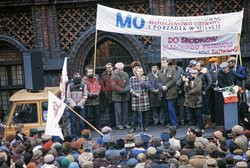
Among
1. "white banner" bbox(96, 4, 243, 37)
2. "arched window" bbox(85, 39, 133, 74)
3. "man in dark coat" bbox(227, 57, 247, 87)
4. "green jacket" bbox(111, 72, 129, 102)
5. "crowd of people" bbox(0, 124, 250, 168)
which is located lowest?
"crowd of people" bbox(0, 124, 250, 168)

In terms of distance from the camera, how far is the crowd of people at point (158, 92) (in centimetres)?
1594

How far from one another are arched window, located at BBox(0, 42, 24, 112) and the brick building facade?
0.15 metres

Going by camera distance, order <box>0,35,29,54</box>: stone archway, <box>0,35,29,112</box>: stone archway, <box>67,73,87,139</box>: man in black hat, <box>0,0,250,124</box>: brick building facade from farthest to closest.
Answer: <box>0,35,29,112</box>: stone archway → <box>0,35,29,54</box>: stone archway → <box>0,0,250,124</box>: brick building facade → <box>67,73,87,139</box>: man in black hat

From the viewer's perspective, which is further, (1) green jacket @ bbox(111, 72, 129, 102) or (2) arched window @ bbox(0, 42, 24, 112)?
(2) arched window @ bbox(0, 42, 24, 112)

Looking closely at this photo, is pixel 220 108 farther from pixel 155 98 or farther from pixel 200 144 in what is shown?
pixel 200 144

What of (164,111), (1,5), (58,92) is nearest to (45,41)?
(1,5)

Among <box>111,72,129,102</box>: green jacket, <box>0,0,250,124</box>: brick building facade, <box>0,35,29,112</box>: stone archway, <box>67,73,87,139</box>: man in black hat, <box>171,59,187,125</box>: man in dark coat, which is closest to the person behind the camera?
<box>67,73,87,139</box>: man in black hat

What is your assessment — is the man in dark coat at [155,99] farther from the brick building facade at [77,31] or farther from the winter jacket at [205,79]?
the brick building facade at [77,31]

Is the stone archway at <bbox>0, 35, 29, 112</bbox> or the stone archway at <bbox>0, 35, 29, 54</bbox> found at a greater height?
the stone archway at <bbox>0, 35, 29, 54</bbox>

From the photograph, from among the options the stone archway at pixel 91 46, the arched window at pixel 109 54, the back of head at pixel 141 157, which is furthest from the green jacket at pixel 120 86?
the back of head at pixel 141 157

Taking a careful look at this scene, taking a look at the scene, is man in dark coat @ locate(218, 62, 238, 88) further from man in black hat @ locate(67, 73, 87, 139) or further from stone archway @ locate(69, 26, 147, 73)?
man in black hat @ locate(67, 73, 87, 139)

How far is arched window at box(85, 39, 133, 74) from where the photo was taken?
1867 centimetres

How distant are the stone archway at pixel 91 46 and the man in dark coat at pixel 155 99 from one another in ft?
4.32

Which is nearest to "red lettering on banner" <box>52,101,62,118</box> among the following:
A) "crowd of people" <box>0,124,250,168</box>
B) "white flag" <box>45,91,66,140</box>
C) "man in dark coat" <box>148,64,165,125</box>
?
"white flag" <box>45,91,66,140</box>
